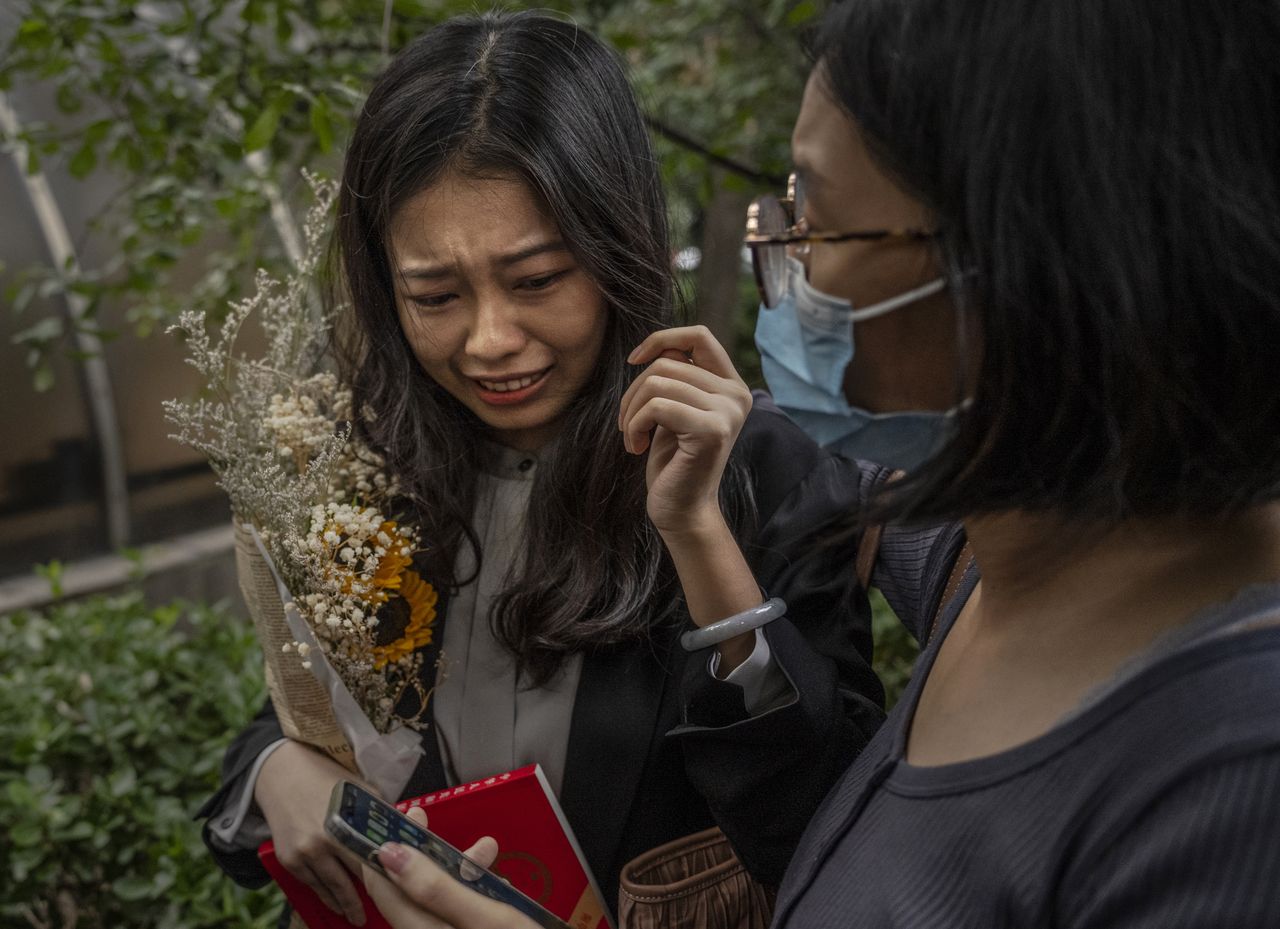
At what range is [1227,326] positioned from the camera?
88 cm

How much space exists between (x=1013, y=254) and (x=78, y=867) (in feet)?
8.91

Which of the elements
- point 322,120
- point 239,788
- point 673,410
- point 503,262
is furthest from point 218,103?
point 673,410

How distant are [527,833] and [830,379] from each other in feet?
2.65

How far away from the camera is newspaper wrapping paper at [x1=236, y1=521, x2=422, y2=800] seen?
1.69 m

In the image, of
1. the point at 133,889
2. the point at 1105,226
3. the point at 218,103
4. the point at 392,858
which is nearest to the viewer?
the point at 1105,226

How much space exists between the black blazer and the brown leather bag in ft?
0.21

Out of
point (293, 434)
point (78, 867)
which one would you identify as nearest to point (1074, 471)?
point (293, 434)

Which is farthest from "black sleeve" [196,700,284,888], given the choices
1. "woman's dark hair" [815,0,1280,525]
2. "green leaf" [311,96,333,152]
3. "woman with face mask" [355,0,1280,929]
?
"woman's dark hair" [815,0,1280,525]

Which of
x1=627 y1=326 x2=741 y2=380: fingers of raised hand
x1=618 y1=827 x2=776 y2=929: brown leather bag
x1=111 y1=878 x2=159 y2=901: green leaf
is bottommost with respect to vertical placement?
x1=111 y1=878 x2=159 y2=901: green leaf

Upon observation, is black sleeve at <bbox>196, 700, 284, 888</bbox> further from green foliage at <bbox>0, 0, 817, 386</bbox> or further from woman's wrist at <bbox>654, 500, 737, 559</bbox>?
green foliage at <bbox>0, 0, 817, 386</bbox>

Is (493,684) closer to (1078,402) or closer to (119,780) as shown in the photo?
(1078,402)

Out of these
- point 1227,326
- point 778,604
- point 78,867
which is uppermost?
point 1227,326

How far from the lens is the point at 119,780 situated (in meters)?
2.72

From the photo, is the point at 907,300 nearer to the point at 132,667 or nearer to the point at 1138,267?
the point at 1138,267
